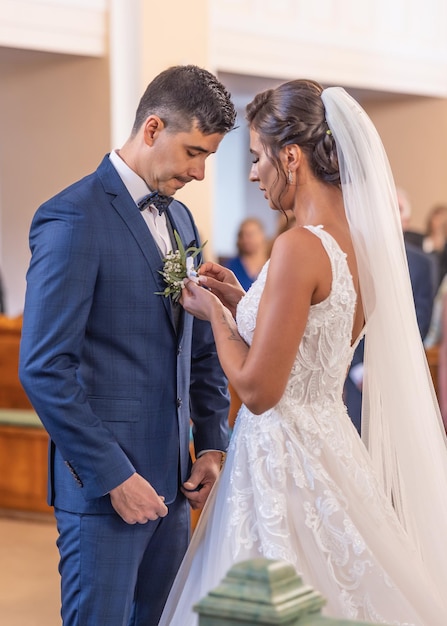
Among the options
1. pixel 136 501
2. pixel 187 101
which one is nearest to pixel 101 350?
pixel 136 501

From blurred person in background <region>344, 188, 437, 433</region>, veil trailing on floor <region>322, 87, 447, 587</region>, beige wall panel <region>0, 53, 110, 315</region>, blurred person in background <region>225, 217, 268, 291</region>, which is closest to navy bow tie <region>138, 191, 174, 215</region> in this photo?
veil trailing on floor <region>322, 87, 447, 587</region>

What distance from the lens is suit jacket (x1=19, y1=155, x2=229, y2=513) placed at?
8.36 ft

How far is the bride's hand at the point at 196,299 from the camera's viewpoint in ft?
9.00

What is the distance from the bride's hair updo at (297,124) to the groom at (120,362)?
116 mm

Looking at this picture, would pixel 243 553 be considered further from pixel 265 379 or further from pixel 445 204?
pixel 445 204

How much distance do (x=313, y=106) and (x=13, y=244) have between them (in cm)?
693

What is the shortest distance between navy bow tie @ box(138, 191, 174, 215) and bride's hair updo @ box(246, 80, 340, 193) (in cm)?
31

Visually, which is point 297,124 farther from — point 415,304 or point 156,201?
point 415,304

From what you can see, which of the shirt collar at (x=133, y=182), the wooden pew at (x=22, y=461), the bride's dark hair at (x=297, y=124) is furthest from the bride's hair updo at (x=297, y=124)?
the wooden pew at (x=22, y=461)

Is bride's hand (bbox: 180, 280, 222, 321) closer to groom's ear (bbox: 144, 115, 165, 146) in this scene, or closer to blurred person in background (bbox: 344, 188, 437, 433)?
groom's ear (bbox: 144, 115, 165, 146)

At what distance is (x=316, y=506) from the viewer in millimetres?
2717

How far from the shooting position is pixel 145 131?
2.76 meters

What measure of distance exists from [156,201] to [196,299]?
29 cm

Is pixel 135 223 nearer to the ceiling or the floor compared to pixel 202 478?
nearer to the ceiling
